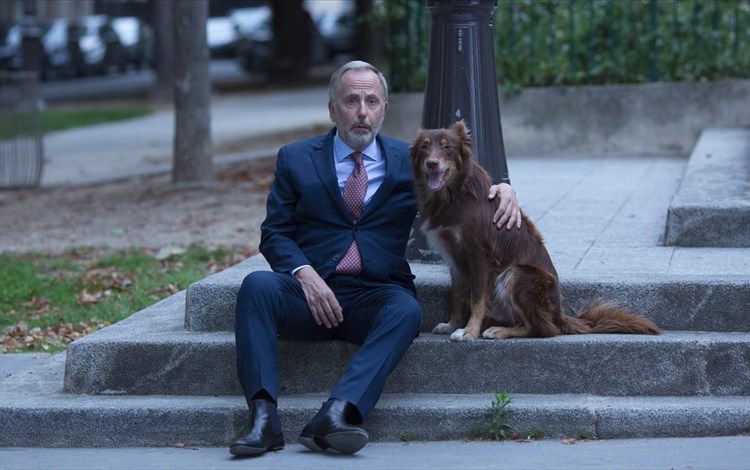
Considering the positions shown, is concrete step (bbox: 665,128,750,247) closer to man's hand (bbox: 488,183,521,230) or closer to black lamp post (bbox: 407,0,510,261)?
black lamp post (bbox: 407,0,510,261)

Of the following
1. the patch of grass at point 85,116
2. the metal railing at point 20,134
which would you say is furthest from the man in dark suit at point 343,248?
the patch of grass at point 85,116

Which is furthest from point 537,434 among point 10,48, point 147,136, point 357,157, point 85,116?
point 10,48

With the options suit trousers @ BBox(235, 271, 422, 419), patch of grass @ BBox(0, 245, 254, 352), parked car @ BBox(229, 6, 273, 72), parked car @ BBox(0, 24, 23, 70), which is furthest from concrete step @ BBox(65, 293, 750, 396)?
parked car @ BBox(0, 24, 23, 70)

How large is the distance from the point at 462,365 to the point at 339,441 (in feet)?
2.58

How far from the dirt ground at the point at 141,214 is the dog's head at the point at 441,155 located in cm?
438

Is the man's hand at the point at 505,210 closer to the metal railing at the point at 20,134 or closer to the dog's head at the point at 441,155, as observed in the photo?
the dog's head at the point at 441,155

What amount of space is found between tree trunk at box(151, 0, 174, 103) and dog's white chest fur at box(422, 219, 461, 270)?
21.8 m

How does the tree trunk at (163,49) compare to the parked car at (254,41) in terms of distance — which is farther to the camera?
the parked car at (254,41)

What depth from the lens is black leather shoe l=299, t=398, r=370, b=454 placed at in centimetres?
495

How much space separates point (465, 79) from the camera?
6.36 m

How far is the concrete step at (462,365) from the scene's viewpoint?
5340 millimetres

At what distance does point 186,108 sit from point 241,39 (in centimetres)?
2930

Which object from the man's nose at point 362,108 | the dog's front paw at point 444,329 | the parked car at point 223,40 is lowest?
the parked car at point 223,40

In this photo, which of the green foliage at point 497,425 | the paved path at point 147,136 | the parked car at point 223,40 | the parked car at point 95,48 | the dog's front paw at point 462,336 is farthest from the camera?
the parked car at point 223,40
